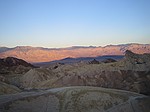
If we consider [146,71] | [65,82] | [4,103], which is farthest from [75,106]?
[146,71]

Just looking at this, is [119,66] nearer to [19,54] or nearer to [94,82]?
[94,82]

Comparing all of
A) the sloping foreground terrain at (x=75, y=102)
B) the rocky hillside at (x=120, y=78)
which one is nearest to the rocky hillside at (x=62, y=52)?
the rocky hillside at (x=120, y=78)

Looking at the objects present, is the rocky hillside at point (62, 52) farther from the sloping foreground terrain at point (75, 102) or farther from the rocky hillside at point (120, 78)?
the sloping foreground terrain at point (75, 102)

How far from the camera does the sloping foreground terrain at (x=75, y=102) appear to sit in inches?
351

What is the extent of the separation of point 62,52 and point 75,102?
12439 cm

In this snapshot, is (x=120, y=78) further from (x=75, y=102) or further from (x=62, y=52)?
(x=62, y=52)

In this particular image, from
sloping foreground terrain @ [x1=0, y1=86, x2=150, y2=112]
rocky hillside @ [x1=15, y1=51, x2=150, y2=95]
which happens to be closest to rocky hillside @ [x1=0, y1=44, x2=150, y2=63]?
rocky hillside @ [x1=15, y1=51, x2=150, y2=95]

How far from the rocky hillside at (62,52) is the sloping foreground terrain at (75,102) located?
107 m

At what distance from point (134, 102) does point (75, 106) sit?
2.15 metres

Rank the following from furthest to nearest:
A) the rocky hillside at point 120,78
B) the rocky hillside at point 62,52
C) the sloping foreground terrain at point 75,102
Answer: the rocky hillside at point 62,52 → the rocky hillside at point 120,78 → the sloping foreground terrain at point 75,102

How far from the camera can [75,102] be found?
9461 millimetres

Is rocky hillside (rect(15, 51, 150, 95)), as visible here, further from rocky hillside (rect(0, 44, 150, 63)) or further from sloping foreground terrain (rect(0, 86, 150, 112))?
rocky hillside (rect(0, 44, 150, 63))

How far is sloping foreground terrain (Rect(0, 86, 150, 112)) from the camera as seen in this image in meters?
8.92

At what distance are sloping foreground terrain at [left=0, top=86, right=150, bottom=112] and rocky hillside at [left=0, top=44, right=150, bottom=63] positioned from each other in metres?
107
